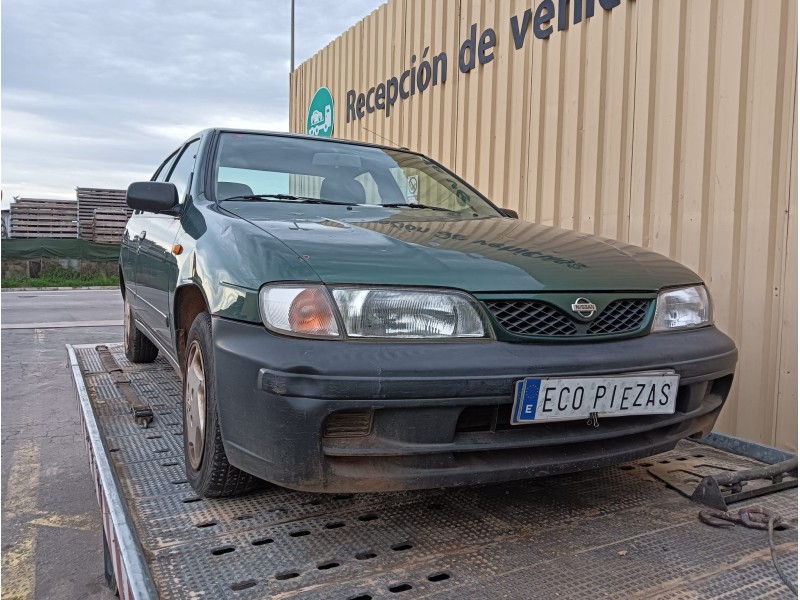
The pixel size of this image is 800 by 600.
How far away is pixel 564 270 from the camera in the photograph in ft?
6.47

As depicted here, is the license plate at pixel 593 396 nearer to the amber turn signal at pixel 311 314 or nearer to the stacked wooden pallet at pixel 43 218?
the amber turn signal at pixel 311 314

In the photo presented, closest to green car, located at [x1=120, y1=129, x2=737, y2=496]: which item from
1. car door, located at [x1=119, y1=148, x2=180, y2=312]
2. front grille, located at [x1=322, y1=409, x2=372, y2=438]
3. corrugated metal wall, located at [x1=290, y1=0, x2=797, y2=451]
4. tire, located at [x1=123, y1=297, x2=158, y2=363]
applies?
front grille, located at [x1=322, y1=409, x2=372, y2=438]

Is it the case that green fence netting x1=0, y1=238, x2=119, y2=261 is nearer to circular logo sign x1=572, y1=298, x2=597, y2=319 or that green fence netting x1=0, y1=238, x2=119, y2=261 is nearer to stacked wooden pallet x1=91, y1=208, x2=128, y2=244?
stacked wooden pallet x1=91, y1=208, x2=128, y2=244

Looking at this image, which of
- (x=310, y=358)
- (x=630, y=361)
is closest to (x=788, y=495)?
(x=630, y=361)

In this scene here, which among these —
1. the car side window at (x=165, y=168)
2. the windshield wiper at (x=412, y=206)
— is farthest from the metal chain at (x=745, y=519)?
the car side window at (x=165, y=168)

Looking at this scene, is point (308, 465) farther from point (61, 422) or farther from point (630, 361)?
point (61, 422)

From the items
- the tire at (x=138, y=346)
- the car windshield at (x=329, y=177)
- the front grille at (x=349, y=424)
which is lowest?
the tire at (x=138, y=346)

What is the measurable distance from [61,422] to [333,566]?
3690 millimetres

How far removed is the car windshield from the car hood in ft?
0.74

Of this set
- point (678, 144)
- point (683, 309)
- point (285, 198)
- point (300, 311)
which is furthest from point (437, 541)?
point (678, 144)

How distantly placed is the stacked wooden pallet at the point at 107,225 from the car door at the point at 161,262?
66.5ft

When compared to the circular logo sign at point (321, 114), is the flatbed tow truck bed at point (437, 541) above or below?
below

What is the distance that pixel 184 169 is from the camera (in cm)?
327

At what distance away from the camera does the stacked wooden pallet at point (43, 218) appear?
22.0 metres
